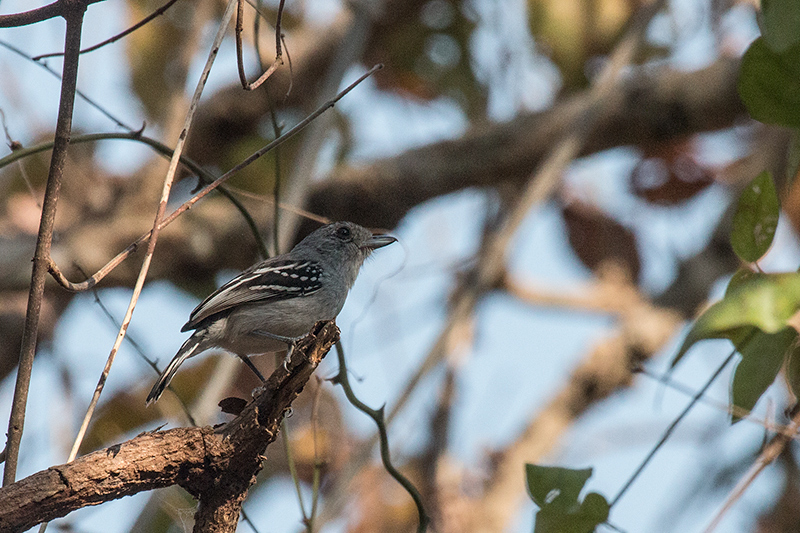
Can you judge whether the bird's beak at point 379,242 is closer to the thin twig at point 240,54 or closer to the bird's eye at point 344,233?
the bird's eye at point 344,233

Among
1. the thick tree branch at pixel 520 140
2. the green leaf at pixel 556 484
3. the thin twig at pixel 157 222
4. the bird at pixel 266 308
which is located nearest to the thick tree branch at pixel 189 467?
the thin twig at pixel 157 222

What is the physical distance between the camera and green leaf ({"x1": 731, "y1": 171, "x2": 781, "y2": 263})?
8.50 ft

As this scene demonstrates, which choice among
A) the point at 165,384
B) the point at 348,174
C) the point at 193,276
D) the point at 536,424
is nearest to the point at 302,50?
the point at 348,174

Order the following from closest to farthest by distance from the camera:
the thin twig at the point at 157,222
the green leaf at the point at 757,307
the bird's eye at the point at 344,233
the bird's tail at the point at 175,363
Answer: the green leaf at the point at 757,307
the thin twig at the point at 157,222
the bird's tail at the point at 175,363
the bird's eye at the point at 344,233

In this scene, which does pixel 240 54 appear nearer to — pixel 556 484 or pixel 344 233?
pixel 556 484

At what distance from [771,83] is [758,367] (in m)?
0.95

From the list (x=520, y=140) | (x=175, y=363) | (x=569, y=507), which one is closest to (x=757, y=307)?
(x=569, y=507)

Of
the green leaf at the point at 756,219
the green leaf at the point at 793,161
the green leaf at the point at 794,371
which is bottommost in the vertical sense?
the green leaf at the point at 794,371

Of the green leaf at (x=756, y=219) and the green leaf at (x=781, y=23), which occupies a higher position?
the green leaf at (x=781, y=23)

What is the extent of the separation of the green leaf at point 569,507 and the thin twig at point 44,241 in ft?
5.61

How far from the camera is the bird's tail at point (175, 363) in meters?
3.73

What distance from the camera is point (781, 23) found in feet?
7.87

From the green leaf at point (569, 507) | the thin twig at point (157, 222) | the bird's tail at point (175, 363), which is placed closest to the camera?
the thin twig at point (157, 222)

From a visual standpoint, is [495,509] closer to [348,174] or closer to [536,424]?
[536,424]
